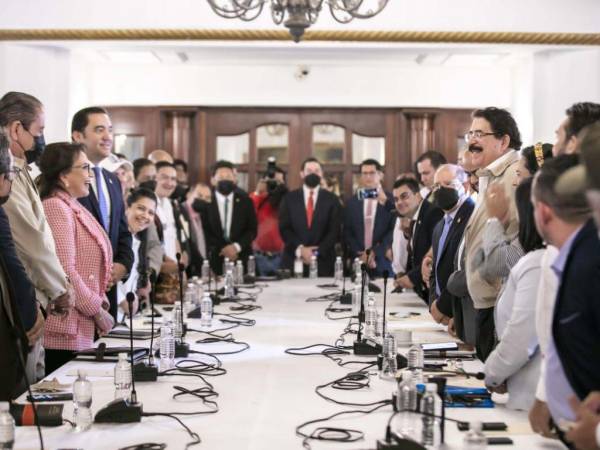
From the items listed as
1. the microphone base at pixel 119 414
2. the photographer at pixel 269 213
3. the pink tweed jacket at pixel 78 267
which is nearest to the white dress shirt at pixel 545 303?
the microphone base at pixel 119 414

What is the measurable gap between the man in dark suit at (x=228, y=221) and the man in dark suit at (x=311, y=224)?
0.30 m

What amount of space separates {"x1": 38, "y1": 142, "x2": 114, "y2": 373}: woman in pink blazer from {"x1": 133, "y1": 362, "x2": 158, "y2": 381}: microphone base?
27.1 inches

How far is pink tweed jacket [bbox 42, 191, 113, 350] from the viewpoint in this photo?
3535 millimetres

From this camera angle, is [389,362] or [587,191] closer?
[587,191]

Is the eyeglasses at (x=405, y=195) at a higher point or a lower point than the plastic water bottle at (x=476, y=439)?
higher

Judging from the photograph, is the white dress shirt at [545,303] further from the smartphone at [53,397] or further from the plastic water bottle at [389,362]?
the smartphone at [53,397]

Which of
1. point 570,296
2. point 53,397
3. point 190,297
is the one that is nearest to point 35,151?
point 53,397

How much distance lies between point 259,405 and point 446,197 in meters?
1.82

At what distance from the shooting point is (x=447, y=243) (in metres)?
4.05

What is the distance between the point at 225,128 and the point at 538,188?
757 centimetres

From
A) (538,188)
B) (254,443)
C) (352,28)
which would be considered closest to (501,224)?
(538,188)

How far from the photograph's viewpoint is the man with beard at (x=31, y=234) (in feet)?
10.6

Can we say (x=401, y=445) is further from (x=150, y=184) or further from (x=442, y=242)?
(x=150, y=184)

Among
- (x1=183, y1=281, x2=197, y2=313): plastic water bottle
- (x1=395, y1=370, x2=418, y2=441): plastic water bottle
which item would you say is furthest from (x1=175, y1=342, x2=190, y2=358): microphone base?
(x1=183, y1=281, x2=197, y2=313): plastic water bottle
